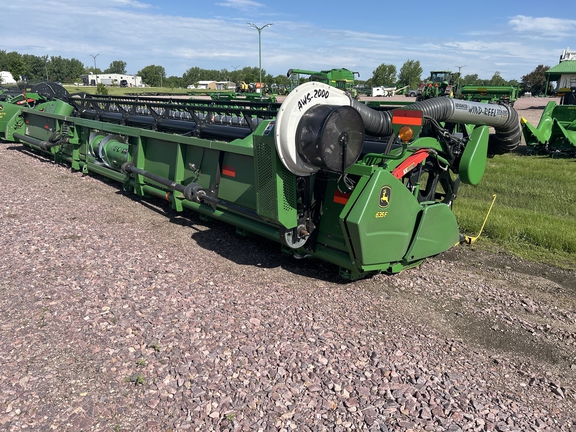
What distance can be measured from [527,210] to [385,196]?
14.4 feet

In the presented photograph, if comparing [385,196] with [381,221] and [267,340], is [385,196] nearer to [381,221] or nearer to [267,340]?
[381,221]

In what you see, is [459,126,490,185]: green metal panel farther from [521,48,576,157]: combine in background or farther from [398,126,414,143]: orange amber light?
[521,48,576,157]: combine in background

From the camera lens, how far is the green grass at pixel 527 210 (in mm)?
5523

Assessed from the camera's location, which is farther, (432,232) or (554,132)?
(554,132)

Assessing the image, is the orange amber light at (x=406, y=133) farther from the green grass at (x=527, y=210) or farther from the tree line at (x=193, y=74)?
the tree line at (x=193, y=74)

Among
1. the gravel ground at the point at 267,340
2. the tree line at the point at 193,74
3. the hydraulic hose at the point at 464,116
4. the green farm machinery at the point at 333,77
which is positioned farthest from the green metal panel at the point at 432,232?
the tree line at the point at 193,74

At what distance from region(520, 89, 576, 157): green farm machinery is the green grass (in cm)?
151

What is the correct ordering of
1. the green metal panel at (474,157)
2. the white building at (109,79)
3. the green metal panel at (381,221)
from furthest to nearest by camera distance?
the white building at (109,79) → the green metal panel at (474,157) → the green metal panel at (381,221)

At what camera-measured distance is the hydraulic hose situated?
4.34m

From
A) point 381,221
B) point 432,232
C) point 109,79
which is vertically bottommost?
point 432,232

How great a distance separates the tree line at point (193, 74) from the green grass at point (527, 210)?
5146 centimetres

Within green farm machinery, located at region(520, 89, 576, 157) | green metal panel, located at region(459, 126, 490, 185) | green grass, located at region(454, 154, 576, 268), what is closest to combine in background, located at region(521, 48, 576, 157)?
green farm machinery, located at region(520, 89, 576, 157)

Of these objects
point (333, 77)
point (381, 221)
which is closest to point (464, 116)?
point (381, 221)

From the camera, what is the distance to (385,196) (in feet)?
12.6
